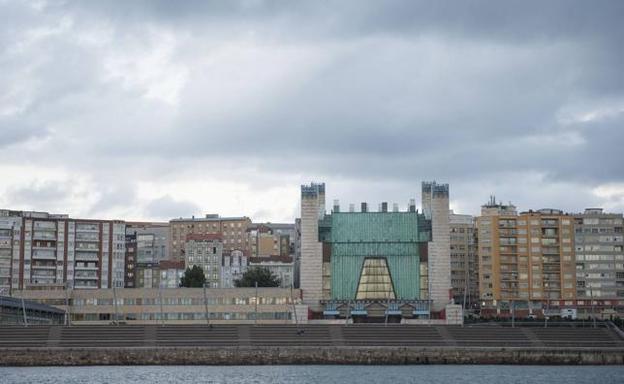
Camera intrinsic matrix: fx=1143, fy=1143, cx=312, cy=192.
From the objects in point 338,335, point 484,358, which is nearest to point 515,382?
point 484,358

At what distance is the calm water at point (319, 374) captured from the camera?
→ 105500mm

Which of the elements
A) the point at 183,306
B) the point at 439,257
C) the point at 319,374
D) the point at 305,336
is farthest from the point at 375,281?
the point at 319,374

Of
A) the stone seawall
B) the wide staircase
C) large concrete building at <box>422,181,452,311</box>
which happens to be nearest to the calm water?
the stone seawall

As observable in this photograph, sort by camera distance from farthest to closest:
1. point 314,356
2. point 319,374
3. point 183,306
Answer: point 183,306 < point 314,356 < point 319,374

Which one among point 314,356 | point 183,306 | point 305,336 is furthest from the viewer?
point 183,306

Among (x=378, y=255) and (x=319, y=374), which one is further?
(x=378, y=255)

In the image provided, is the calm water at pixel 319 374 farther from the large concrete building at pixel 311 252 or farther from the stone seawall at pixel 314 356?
the large concrete building at pixel 311 252

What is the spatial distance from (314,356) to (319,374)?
15.1 m

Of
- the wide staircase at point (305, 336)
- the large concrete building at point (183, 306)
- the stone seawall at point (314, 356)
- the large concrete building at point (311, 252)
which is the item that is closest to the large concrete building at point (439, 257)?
the large concrete building at point (311, 252)

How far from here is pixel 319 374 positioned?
113438 millimetres

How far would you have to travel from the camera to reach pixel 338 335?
13788 centimetres

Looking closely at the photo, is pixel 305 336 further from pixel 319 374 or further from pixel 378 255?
pixel 378 255

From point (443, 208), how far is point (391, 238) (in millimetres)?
9718

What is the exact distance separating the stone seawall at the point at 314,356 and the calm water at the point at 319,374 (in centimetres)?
190
